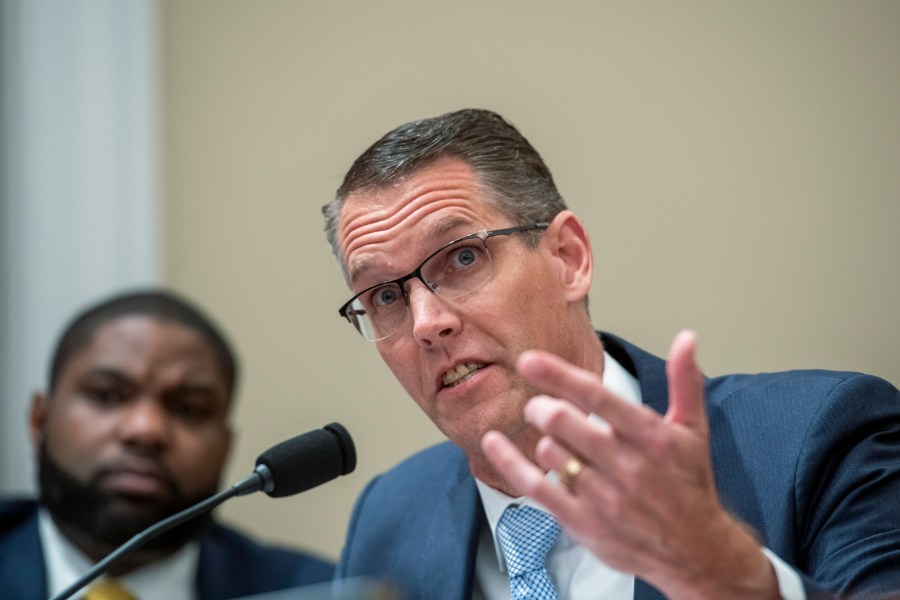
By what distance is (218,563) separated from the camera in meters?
3.06

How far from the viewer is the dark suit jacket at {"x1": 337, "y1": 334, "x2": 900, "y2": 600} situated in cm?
148

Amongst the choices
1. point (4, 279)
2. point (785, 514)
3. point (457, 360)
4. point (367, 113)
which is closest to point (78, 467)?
point (4, 279)

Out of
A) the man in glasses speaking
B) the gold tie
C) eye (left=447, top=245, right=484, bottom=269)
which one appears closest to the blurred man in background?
the man in glasses speaking

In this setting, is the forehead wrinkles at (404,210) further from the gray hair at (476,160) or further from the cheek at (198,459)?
the cheek at (198,459)

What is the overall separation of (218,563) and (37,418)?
0.81 metres

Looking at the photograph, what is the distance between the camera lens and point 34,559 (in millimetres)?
2926

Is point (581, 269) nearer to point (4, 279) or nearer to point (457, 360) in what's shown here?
point (457, 360)

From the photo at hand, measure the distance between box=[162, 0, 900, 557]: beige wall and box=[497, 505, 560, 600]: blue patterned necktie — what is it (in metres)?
0.78

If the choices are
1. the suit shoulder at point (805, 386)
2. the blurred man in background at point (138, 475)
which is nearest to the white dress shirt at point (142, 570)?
the blurred man in background at point (138, 475)

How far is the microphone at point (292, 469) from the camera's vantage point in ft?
5.37

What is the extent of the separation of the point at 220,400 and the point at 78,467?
1.45ft

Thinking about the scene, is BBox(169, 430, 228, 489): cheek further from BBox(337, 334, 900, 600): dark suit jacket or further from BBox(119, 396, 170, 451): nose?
BBox(337, 334, 900, 600): dark suit jacket

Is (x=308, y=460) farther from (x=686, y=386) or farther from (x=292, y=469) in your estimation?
(x=686, y=386)

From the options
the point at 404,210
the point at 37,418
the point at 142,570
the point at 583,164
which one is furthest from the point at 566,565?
the point at 37,418
